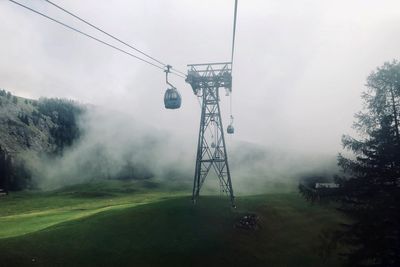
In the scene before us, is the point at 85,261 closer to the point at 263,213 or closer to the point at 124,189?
the point at 263,213

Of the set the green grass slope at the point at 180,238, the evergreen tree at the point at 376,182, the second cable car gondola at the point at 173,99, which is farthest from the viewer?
the green grass slope at the point at 180,238

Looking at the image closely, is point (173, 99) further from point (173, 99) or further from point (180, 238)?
point (180, 238)

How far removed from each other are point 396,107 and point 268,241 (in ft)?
74.9

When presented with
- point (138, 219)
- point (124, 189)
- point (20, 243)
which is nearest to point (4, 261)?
point (20, 243)

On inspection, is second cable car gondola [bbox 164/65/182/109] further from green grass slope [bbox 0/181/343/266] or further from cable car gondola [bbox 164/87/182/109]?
green grass slope [bbox 0/181/343/266]

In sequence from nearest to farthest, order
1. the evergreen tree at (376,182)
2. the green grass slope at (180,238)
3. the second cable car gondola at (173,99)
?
the evergreen tree at (376,182) → the second cable car gondola at (173,99) → the green grass slope at (180,238)

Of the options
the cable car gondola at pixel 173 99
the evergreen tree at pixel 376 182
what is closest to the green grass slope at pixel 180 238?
the evergreen tree at pixel 376 182

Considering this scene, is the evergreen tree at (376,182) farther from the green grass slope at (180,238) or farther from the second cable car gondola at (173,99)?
the second cable car gondola at (173,99)

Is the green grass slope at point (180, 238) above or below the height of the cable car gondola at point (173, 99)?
below

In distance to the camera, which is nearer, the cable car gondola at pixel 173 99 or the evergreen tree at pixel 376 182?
the evergreen tree at pixel 376 182

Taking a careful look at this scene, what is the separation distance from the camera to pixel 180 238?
153ft

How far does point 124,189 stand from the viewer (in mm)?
189250

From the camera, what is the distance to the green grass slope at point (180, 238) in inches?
1617

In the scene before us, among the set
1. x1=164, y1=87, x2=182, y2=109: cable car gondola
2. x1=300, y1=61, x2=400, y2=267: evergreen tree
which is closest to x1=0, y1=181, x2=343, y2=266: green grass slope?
x1=300, y1=61, x2=400, y2=267: evergreen tree
